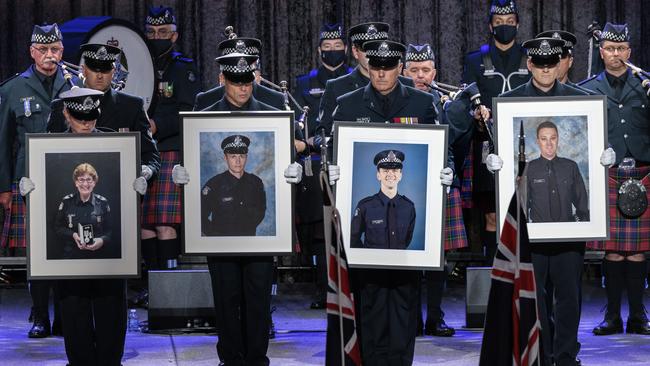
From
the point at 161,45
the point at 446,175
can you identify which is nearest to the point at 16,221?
the point at 161,45

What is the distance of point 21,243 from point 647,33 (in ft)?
16.8

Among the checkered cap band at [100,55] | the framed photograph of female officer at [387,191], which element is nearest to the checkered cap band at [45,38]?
the checkered cap band at [100,55]

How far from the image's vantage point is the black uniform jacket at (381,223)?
6.10m

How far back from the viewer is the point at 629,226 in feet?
26.5

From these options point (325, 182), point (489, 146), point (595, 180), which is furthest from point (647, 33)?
point (325, 182)

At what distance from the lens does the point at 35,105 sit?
7.95 m

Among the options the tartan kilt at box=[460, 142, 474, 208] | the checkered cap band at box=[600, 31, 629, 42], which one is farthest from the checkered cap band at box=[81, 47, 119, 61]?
the checkered cap band at box=[600, 31, 629, 42]

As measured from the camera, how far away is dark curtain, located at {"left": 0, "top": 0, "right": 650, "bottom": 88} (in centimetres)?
980

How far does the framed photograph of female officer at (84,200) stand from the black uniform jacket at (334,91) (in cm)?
105

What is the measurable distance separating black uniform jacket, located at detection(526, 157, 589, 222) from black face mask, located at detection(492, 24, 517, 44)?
91.9 inches

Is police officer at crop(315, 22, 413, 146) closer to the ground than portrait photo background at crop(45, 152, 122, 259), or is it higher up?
higher up

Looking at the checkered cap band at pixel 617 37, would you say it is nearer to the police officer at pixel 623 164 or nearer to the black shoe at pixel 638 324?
the police officer at pixel 623 164

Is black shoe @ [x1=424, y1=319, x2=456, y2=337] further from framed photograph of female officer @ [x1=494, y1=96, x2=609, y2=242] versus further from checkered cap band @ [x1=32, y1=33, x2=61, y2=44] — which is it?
checkered cap band @ [x1=32, y1=33, x2=61, y2=44]

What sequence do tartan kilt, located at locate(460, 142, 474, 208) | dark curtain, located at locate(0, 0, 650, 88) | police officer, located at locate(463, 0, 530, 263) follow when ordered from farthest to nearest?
dark curtain, located at locate(0, 0, 650, 88) < tartan kilt, located at locate(460, 142, 474, 208) < police officer, located at locate(463, 0, 530, 263)
